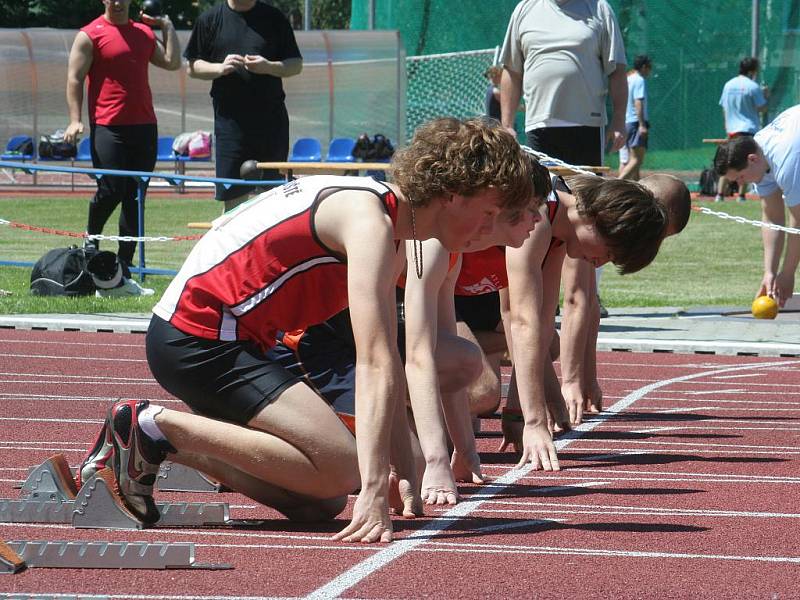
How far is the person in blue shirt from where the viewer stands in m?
22.4

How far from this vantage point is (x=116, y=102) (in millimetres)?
11727

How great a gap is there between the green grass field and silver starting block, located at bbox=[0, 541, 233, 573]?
23.7 ft

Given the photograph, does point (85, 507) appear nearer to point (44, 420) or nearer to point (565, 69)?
point (44, 420)

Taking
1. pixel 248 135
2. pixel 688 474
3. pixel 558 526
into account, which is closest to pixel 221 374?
pixel 558 526

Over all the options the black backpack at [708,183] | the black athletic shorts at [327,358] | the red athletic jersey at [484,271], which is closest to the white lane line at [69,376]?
the red athletic jersey at [484,271]

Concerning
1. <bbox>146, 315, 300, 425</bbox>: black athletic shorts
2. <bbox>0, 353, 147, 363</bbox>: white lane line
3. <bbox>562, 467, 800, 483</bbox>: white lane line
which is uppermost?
<bbox>146, 315, 300, 425</bbox>: black athletic shorts

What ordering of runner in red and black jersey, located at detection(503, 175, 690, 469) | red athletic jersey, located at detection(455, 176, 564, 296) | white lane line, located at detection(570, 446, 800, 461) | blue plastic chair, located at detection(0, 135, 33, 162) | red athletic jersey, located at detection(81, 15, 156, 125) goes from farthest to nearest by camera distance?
blue plastic chair, located at detection(0, 135, 33, 162) < red athletic jersey, located at detection(81, 15, 156, 125) < white lane line, located at detection(570, 446, 800, 461) < red athletic jersey, located at detection(455, 176, 564, 296) < runner in red and black jersey, located at detection(503, 175, 690, 469)

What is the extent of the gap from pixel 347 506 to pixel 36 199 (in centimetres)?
2150

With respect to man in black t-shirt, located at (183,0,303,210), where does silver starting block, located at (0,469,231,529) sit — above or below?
below

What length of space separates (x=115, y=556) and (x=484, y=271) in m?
2.56

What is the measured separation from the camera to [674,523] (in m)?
4.67

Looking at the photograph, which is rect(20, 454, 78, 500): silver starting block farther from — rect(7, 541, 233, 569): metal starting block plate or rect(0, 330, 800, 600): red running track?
rect(7, 541, 233, 569): metal starting block plate

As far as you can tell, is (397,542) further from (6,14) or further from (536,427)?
(6,14)

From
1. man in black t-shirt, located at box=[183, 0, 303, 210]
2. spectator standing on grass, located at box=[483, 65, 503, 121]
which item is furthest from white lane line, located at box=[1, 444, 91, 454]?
spectator standing on grass, located at box=[483, 65, 503, 121]
